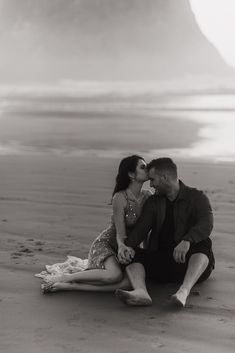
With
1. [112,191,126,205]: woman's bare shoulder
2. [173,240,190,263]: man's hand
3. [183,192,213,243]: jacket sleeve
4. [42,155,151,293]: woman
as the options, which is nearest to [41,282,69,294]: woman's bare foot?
[42,155,151,293]: woman

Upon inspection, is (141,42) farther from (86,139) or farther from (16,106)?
(86,139)

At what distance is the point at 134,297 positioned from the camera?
199 inches

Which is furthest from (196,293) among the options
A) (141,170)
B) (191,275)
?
(141,170)

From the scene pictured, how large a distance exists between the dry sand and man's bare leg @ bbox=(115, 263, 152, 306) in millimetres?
63

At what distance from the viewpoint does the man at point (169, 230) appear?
17.7 feet

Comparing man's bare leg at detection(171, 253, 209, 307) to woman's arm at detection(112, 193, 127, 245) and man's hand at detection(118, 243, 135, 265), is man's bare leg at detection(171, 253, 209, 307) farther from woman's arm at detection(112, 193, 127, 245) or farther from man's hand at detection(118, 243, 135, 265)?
woman's arm at detection(112, 193, 127, 245)

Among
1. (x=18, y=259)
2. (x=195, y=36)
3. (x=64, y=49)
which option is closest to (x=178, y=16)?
(x=195, y=36)

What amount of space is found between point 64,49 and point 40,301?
13408 cm

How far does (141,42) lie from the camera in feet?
478

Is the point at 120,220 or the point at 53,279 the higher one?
the point at 120,220

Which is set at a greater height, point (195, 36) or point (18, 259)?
point (195, 36)

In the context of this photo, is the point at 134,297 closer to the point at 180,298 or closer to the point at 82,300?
the point at 180,298

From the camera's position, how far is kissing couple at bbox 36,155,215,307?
5398 millimetres

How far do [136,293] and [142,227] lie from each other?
0.58 meters
